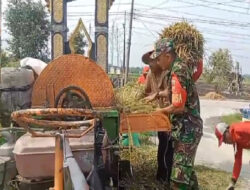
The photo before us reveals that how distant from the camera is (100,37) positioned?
1013 cm

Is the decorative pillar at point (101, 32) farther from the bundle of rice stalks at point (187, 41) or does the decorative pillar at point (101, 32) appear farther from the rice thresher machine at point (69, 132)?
the rice thresher machine at point (69, 132)

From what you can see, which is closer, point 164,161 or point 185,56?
point 185,56

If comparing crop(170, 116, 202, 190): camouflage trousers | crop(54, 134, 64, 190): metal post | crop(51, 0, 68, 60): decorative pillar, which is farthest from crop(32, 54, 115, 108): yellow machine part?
crop(51, 0, 68, 60): decorative pillar

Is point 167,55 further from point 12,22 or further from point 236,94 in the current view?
point 236,94

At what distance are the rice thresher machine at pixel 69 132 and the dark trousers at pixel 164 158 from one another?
56 centimetres

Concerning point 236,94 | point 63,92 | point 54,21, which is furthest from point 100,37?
point 236,94

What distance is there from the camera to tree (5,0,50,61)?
18219mm

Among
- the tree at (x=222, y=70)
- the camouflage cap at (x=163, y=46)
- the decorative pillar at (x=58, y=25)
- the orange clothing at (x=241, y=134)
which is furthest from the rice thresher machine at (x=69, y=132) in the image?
the tree at (x=222, y=70)

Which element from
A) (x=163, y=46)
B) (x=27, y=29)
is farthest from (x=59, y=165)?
(x=27, y=29)

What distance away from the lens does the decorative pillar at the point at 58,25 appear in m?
10.2

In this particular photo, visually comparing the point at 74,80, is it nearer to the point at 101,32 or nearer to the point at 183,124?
the point at 183,124

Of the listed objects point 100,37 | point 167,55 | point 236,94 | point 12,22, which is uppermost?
point 12,22

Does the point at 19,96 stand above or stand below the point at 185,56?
below

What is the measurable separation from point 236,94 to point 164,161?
99.8ft
